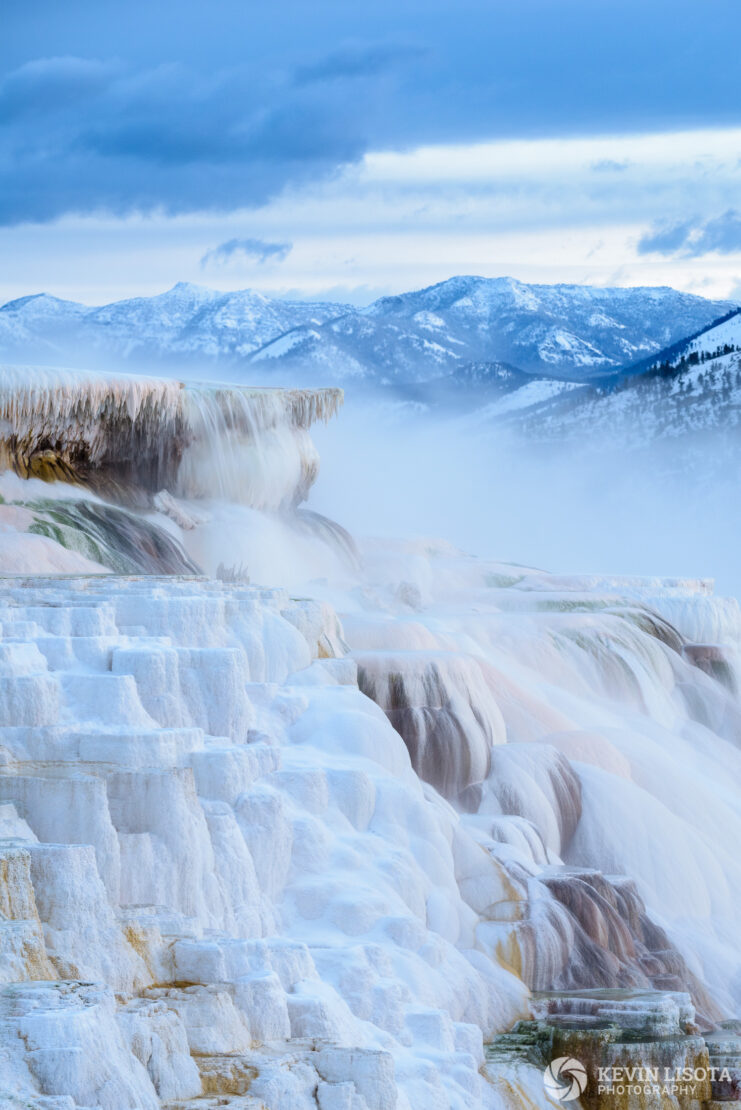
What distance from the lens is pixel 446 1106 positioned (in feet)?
32.2

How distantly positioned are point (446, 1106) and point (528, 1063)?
1726 mm

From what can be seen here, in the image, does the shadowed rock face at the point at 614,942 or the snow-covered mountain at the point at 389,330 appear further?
the snow-covered mountain at the point at 389,330

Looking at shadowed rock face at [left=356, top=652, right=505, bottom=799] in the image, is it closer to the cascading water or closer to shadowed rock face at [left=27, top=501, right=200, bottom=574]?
the cascading water

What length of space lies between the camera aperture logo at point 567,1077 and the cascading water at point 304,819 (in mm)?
122

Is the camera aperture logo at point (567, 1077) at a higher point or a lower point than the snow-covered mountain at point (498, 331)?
lower

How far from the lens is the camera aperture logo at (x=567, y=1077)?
1153 cm

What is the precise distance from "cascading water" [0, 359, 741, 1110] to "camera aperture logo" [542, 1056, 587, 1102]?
4.8 inches

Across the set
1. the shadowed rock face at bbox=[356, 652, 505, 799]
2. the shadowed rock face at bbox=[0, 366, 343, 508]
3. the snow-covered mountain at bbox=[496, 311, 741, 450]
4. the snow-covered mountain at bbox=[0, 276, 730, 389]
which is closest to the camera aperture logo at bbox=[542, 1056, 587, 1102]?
the shadowed rock face at bbox=[356, 652, 505, 799]

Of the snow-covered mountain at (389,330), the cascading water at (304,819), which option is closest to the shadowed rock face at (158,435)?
the cascading water at (304,819)

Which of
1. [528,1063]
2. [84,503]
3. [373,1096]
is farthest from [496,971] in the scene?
[84,503]

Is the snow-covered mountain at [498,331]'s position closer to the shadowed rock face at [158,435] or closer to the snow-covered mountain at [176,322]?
the snow-covered mountain at [176,322]

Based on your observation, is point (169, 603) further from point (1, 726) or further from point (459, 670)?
point (459, 670)

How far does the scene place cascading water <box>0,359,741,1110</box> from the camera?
29.3 feet

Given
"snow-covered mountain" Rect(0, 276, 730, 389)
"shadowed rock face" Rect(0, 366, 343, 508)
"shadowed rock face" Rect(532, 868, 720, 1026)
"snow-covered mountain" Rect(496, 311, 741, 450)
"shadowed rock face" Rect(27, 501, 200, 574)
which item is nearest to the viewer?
"shadowed rock face" Rect(532, 868, 720, 1026)
